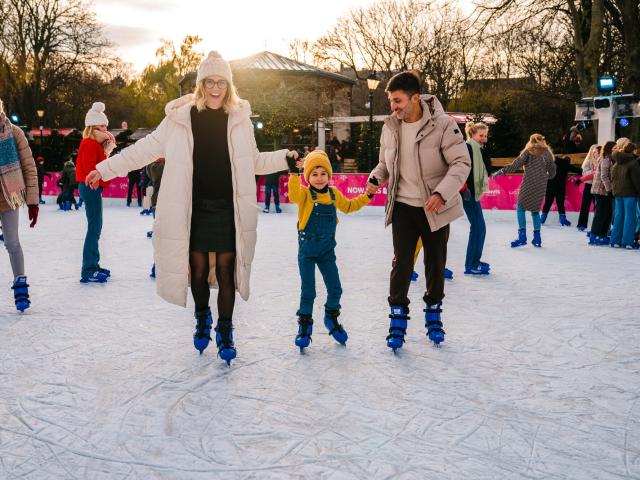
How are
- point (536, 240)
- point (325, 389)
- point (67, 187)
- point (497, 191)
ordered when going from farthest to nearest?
1. point (67, 187)
2. point (497, 191)
3. point (536, 240)
4. point (325, 389)

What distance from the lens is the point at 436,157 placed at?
3773 millimetres

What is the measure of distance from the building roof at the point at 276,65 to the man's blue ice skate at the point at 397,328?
34.1 metres

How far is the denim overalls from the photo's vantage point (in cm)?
379

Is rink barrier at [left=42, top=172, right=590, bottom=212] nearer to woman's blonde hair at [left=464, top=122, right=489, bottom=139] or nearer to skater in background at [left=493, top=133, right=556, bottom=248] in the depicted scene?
skater in background at [left=493, top=133, right=556, bottom=248]

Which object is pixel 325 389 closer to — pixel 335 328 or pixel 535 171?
pixel 335 328

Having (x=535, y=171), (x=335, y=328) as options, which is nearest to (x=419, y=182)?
(x=335, y=328)

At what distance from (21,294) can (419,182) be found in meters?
3.12

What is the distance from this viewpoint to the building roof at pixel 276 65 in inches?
1479

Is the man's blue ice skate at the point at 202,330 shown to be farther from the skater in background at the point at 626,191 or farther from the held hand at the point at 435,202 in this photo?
the skater in background at the point at 626,191

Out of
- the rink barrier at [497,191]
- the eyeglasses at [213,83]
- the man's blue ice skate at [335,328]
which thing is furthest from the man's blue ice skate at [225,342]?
the rink barrier at [497,191]

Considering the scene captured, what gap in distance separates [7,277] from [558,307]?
204 inches

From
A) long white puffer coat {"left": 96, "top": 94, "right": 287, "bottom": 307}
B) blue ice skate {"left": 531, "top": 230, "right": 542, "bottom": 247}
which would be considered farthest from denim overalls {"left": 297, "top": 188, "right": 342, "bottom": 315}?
blue ice skate {"left": 531, "top": 230, "right": 542, "bottom": 247}

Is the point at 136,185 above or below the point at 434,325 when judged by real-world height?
above

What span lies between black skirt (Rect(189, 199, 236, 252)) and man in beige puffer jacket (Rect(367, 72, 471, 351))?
85cm
